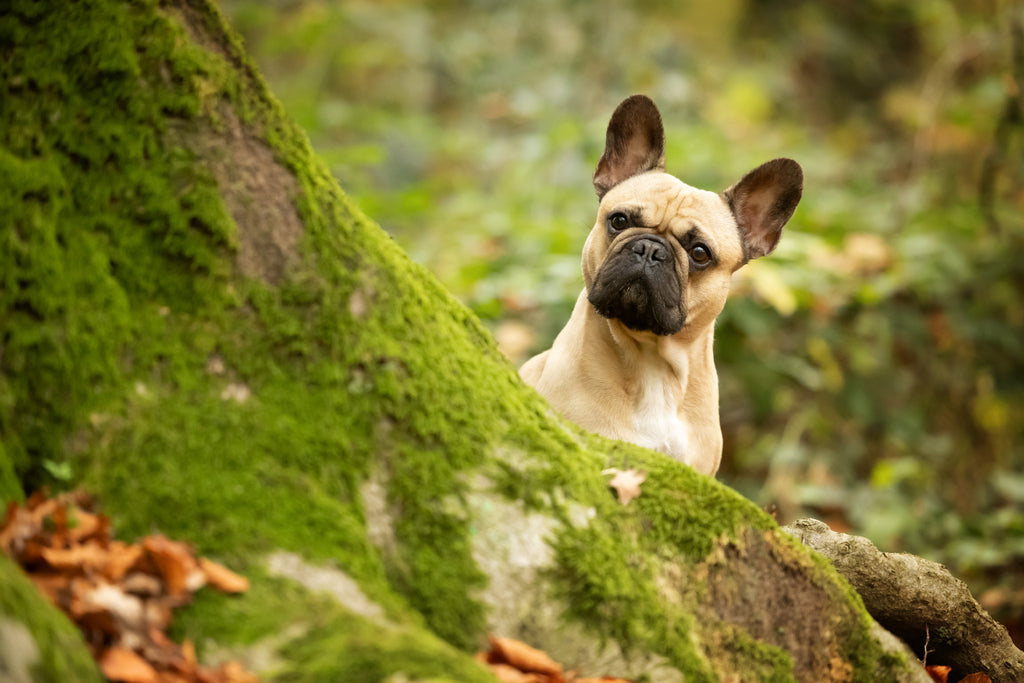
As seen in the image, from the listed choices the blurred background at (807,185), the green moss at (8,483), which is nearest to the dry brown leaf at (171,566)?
the green moss at (8,483)

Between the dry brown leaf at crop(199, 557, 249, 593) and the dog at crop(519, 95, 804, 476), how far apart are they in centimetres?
276

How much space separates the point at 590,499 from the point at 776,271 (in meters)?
6.18

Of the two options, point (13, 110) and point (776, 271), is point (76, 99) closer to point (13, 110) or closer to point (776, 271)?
point (13, 110)

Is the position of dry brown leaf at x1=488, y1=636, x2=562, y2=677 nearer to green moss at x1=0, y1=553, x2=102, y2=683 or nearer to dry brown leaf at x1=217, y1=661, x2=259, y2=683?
dry brown leaf at x1=217, y1=661, x2=259, y2=683

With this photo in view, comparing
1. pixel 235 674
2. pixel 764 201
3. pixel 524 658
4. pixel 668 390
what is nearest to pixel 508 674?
pixel 524 658

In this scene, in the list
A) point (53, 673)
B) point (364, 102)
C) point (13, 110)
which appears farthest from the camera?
point (364, 102)

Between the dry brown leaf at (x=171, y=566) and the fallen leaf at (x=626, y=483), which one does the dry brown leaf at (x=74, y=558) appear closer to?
the dry brown leaf at (x=171, y=566)

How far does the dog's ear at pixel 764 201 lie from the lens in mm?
5238

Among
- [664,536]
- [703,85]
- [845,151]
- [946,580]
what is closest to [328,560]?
[664,536]

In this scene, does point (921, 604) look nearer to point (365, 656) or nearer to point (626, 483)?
point (626, 483)

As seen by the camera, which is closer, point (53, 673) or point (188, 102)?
point (53, 673)

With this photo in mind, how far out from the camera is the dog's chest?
491 cm

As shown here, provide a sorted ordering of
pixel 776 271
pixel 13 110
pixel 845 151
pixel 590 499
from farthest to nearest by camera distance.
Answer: pixel 845 151 → pixel 776 271 → pixel 590 499 → pixel 13 110

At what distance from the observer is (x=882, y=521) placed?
876 centimetres
